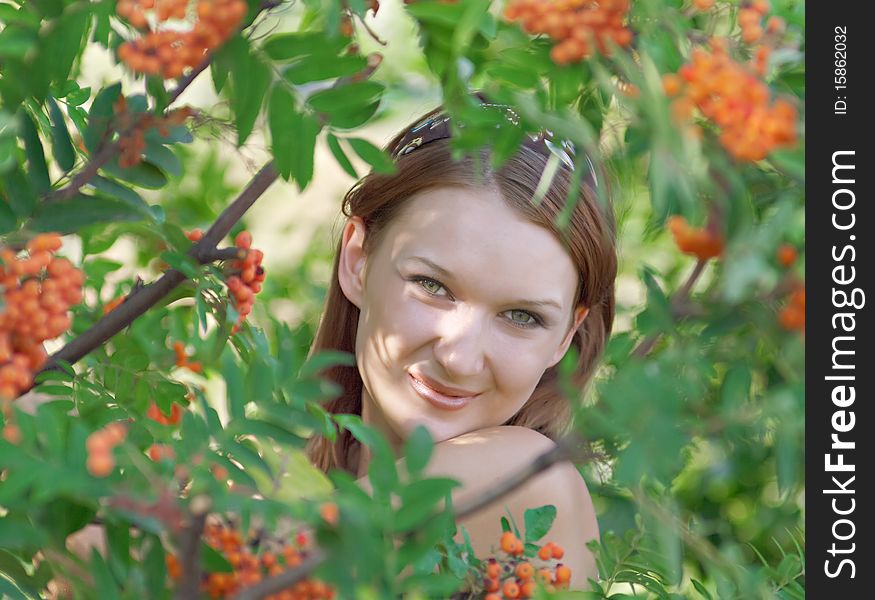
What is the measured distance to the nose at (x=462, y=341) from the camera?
1.60 metres

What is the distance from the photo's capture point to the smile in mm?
1668

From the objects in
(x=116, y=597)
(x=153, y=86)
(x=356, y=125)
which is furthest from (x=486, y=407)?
(x=116, y=597)

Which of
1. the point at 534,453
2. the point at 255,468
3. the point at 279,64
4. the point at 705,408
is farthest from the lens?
the point at 534,453

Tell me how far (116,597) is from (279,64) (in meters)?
0.53

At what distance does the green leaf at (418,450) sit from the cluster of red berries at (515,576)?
1.10 feet

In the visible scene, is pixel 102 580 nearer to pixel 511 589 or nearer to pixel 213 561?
pixel 213 561

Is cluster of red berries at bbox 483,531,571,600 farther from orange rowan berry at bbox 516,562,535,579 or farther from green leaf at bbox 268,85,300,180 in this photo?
green leaf at bbox 268,85,300,180

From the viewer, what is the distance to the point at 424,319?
1.61 m

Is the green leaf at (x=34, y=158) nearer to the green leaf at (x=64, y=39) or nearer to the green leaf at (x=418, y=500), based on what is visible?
the green leaf at (x=64, y=39)

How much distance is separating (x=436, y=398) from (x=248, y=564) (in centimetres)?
68

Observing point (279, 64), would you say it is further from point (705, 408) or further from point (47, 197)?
point (705, 408)

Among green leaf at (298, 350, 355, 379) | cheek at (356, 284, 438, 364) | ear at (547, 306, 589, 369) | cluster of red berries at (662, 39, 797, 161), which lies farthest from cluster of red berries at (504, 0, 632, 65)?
ear at (547, 306, 589, 369)

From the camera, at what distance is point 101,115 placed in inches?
49.6
